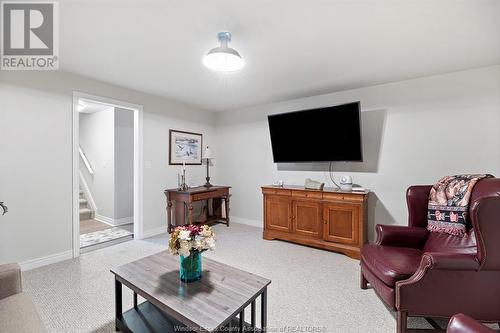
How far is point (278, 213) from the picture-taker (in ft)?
11.9

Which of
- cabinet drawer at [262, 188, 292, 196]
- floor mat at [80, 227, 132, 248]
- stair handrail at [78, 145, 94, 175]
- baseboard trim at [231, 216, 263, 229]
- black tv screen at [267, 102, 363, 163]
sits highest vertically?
black tv screen at [267, 102, 363, 163]

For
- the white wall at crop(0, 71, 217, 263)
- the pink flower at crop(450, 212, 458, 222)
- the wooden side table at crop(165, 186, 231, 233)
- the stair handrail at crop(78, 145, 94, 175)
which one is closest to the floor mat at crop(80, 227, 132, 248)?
the white wall at crop(0, 71, 217, 263)

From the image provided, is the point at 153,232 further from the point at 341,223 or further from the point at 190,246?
the point at 341,223

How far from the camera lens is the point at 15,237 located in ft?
8.24

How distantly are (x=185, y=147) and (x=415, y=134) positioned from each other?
3658 mm

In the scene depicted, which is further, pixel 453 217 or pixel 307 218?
pixel 307 218

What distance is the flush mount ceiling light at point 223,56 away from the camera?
1.93 m

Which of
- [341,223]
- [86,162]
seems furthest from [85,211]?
[341,223]

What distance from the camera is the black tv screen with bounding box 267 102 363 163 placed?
3166mm

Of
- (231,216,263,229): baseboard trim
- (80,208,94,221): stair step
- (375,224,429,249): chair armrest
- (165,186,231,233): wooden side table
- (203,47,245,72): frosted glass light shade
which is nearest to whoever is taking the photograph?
(203,47,245,72): frosted glass light shade

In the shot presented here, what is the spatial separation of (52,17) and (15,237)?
2305mm

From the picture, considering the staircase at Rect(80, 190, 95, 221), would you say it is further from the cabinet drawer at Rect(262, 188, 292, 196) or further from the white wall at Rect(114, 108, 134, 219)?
the cabinet drawer at Rect(262, 188, 292, 196)

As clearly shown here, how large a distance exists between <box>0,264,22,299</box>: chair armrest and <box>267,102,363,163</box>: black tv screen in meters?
3.28
